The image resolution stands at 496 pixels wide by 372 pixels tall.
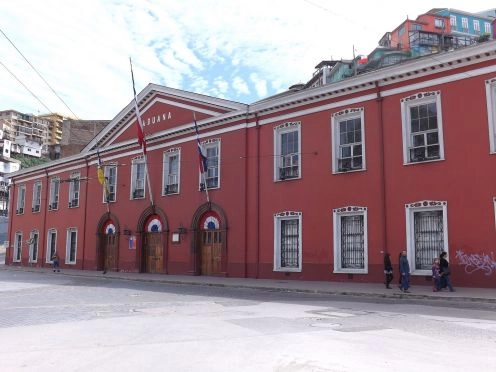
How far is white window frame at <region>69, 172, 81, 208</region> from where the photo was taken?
37.3 metres

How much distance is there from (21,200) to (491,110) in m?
39.0

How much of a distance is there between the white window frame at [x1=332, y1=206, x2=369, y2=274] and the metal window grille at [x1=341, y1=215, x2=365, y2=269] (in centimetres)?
13

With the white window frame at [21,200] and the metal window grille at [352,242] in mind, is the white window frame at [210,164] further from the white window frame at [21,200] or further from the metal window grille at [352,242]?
the white window frame at [21,200]

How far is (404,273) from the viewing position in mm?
17219

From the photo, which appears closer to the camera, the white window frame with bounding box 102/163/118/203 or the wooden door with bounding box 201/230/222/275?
the wooden door with bounding box 201/230/222/275

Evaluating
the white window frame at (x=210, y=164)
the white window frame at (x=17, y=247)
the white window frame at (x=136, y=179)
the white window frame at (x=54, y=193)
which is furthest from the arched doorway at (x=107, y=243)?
the white window frame at (x=17, y=247)

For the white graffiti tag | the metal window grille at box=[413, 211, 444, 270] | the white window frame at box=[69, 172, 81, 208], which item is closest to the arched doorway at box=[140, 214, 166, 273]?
the white window frame at box=[69, 172, 81, 208]

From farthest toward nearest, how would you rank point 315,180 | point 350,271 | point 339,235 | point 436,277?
1. point 315,180
2. point 339,235
3. point 350,271
4. point 436,277

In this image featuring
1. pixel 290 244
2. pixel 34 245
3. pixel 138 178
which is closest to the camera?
pixel 290 244

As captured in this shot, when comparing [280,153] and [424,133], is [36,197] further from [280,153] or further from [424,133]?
[424,133]

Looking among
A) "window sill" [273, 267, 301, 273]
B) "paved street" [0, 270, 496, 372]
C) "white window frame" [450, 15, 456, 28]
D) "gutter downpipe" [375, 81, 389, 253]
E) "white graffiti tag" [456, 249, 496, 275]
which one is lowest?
"paved street" [0, 270, 496, 372]

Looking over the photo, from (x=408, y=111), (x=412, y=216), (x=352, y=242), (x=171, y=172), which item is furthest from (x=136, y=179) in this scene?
(x=412, y=216)

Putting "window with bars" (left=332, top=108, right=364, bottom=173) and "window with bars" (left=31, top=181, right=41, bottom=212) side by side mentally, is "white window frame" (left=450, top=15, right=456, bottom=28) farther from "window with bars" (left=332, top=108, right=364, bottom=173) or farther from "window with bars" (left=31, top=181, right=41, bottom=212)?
"window with bars" (left=332, top=108, right=364, bottom=173)

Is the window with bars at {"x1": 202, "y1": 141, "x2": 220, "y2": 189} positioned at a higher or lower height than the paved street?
higher
